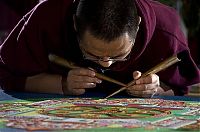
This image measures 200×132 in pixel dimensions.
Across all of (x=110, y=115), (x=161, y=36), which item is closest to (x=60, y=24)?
(x=161, y=36)

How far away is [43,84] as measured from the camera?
48.8 inches

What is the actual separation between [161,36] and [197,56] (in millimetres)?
2009

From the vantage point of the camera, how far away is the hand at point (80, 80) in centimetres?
111

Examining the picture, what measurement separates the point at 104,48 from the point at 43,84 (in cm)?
27

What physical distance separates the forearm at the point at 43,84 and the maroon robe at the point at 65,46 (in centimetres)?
2

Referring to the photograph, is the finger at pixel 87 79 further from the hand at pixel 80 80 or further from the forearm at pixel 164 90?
the forearm at pixel 164 90

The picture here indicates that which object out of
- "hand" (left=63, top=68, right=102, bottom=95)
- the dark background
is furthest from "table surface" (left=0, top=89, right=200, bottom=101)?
the dark background

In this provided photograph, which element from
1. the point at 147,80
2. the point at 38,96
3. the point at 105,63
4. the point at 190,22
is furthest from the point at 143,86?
the point at 190,22

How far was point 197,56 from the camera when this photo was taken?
126 inches

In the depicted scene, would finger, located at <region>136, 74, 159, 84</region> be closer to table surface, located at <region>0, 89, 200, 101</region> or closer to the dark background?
table surface, located at <region>0, 89, 200, 101</region>

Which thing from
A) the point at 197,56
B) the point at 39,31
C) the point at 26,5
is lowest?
the point at 197,56

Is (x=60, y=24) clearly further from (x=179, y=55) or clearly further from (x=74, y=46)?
(x=179, y=55)

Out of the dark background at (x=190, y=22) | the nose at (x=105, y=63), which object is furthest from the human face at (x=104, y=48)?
the dark background at (x=190, y=22)

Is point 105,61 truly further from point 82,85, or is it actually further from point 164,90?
point 164,90
